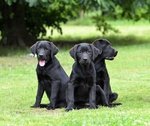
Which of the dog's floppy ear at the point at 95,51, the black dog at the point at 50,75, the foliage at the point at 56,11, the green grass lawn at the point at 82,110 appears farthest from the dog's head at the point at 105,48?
the foliage at the point at 56,11

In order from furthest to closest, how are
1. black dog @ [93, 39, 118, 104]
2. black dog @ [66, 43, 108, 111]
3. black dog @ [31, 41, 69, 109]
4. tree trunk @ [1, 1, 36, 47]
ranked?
1. tree trunk @ [1, 1, 36, 47]
2. black dog @ [93, 39, 118, 104]
3. black dog @ [31, 41, 69, 109]
4. black dog @ [66, 43, 108, 111]

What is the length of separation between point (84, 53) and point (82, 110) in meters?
1.06

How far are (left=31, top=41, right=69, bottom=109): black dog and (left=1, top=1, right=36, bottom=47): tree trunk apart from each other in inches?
570

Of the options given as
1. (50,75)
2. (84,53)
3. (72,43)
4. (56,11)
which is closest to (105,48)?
(84,53)

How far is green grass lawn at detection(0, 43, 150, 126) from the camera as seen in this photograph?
369 inches

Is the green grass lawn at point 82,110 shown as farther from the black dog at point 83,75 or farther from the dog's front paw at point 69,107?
the black dog at point 83,75

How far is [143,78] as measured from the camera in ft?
54.0

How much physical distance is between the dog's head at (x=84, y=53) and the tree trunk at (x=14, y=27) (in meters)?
14.9

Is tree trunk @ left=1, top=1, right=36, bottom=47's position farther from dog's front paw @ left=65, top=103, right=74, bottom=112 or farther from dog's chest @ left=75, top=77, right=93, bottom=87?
dog's front paw @ left=65, top=103, right=74, bottom=112

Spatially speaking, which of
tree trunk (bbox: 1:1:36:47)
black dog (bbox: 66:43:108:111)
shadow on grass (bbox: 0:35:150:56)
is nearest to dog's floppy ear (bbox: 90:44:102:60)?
black dog (bbox: 66:43:108:111)

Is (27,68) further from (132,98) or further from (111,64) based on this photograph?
(132,98)

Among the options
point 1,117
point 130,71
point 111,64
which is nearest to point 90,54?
point 1,117

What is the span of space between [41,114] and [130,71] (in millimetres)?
7984

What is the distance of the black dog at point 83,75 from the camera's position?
11.0 m
